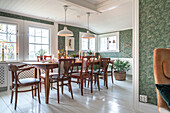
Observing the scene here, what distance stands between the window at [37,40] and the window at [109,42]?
3458mm

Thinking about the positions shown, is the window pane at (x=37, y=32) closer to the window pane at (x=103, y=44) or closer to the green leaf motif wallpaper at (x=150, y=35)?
the window pane at (x=103, y=44)

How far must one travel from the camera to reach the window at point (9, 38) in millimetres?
4109

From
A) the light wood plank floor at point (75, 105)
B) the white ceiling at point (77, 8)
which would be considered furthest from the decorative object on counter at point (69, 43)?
the light wood plank floor at point (75, 105)

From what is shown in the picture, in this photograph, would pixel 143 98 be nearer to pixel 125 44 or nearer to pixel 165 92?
pixel 165 92

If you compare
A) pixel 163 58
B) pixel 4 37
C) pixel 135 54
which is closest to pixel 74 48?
pixel 4 37

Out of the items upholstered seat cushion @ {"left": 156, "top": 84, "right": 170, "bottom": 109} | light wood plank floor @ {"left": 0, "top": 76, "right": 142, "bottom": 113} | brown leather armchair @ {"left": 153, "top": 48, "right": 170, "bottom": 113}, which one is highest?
brown leather armchair @ {"left": 153, "top": 48, "right": 170, "bottom": 113}

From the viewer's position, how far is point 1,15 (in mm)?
4031

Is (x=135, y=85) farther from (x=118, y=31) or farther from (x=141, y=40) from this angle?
(x=118, y=31)

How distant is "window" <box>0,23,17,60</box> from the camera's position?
13.5 feet

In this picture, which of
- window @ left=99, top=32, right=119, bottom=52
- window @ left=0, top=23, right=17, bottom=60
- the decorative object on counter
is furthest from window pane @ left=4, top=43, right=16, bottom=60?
window @ left=99, top=32, right=119, bottom=52

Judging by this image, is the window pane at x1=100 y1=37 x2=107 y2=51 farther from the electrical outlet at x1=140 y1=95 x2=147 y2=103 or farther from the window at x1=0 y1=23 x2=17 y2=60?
the electrical outlet at x1=140 y1=95 x2=147 y2=103

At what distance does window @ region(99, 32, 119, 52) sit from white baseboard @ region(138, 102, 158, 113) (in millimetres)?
4534

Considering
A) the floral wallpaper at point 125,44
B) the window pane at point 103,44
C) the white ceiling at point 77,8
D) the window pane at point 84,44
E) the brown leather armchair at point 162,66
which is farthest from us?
the window pane at point 103,44

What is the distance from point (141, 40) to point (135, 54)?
30 centimetres
